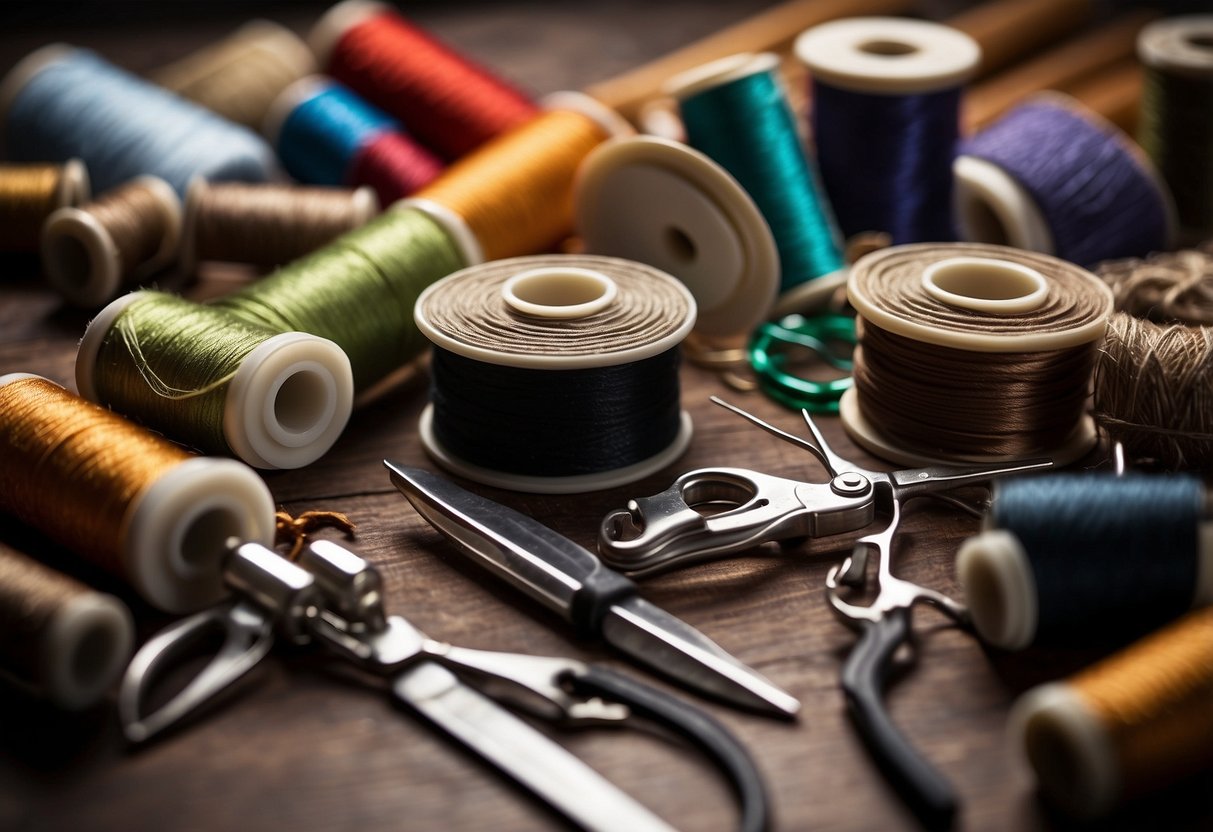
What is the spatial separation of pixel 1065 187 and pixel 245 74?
2020 millimetres

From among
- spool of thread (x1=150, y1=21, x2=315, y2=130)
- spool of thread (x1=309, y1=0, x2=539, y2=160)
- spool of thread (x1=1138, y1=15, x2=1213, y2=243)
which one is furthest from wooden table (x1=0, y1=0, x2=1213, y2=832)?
spool of thread (x1=150, y1=21, x2=315, y2=130)

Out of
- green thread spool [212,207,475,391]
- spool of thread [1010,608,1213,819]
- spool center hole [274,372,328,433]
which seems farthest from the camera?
green thread spool [212,207,475,391]

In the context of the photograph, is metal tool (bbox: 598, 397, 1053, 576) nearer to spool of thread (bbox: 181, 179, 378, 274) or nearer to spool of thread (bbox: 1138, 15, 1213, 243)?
spool of thread (bbox: 181, 179, 378, 274)

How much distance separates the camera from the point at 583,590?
5.16 ft

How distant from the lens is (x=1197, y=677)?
1.35 m

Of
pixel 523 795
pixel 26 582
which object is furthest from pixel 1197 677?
pixel 26 582

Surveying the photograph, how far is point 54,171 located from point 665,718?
1983 millimetres

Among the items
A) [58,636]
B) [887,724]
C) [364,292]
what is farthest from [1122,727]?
[364,292]

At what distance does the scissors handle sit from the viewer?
132cm

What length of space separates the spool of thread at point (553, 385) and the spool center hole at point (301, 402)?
18 centimetres

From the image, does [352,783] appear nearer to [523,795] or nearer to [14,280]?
[523,795]

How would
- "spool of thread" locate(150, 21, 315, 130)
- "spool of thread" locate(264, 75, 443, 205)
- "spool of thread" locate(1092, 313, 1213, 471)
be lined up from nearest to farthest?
"spool of thread" locate(1092, 313, 1213, 471)
"spool of thread" locate(264, 75, 443, 205)
"spool of thread" locate(150, 21, 315, 130)

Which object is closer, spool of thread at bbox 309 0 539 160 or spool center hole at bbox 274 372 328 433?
spool center hole at bbox 274 372 328 433

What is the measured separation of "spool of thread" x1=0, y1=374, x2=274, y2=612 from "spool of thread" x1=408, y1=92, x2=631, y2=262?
0.89 metres
